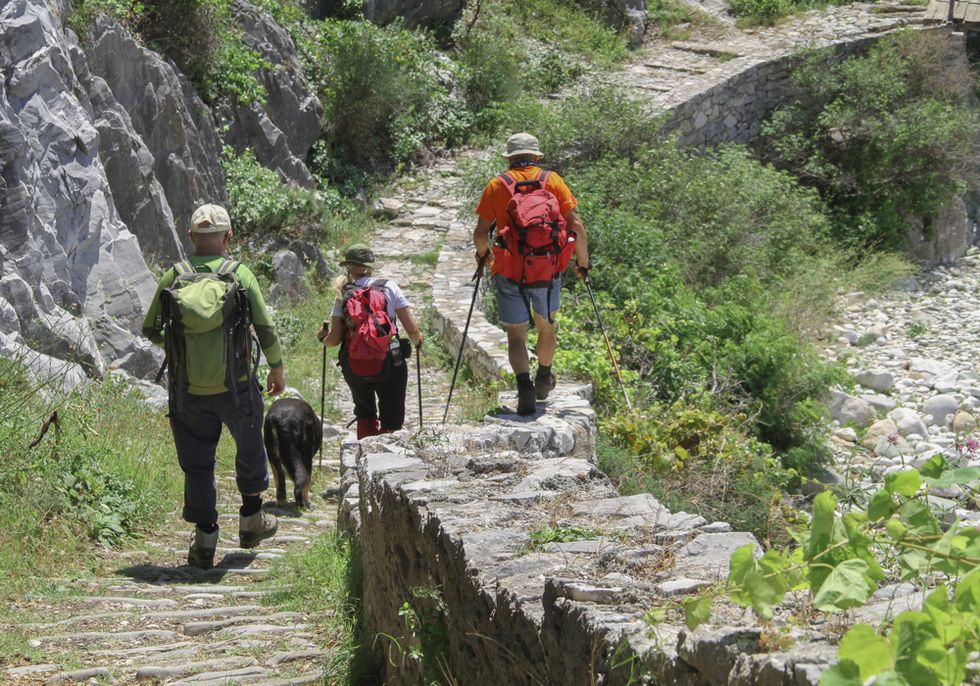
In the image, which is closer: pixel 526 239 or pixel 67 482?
pixel 67 482

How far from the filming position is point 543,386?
7301mm

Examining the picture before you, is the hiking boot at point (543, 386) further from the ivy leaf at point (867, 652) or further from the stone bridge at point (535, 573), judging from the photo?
the ivy leaf at point (867, 652)

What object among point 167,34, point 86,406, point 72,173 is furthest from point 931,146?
point 86,406

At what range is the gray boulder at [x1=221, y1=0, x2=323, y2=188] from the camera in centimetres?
1490

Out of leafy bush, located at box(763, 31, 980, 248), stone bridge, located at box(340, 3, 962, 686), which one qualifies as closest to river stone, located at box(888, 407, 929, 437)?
leafy bush, located at box(763, 31, 980, 248)

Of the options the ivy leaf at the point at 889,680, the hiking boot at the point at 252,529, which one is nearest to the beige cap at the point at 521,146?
the hiking boot at the point at 252,529

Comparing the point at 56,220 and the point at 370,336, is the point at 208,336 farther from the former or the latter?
the point at 56,220

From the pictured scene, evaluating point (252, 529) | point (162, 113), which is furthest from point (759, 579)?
point (162, 113)

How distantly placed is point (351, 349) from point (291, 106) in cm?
967

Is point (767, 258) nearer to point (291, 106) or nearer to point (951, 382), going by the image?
point (951, 382)

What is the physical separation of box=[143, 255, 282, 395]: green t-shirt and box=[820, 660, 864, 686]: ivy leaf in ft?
14.0

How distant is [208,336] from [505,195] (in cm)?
189

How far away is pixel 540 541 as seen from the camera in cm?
351

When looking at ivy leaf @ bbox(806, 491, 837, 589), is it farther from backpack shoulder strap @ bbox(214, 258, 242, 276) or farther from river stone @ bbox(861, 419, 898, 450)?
river stone @ bbox(861, 419, 898, 450)
